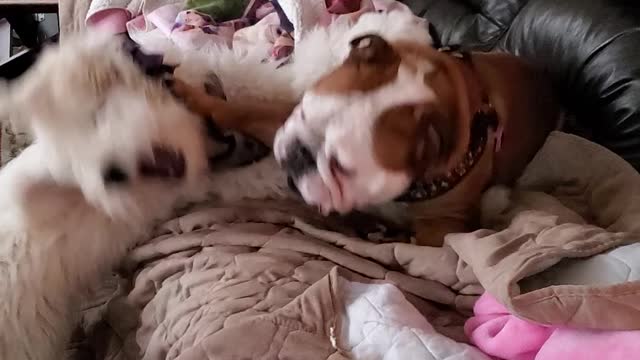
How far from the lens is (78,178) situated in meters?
1.14

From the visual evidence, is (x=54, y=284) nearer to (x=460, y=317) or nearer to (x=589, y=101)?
(x=460, y=317)

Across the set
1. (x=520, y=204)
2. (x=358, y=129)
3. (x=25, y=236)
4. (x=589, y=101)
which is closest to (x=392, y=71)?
(x=358, y=129)

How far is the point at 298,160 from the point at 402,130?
0.14 metres

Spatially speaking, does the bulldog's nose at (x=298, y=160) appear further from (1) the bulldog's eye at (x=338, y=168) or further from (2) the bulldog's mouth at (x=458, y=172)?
(2) the bulldog's mouth at (x=458, y=172)

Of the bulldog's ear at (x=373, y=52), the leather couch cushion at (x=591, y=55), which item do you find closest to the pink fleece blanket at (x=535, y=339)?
the bulldog's ear at (x=373, y=52)

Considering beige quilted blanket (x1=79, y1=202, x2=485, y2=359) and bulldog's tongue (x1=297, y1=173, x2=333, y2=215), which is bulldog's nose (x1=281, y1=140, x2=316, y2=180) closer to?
bulldog's tongue (x1=297, y1=173, x2=333, y2=215)

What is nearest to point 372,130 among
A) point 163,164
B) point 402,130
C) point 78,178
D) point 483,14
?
point 402,130

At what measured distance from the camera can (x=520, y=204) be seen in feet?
3.96

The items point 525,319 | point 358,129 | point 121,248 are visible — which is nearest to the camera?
point 525,319

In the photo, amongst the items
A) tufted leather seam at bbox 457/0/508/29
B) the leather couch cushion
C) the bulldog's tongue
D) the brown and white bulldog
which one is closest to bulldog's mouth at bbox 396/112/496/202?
the brown and white bulldog

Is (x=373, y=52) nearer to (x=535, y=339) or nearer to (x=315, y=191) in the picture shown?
(x=315, y=191)

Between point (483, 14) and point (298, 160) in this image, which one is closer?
point (298, 160)

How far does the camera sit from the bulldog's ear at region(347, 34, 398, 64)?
1088mm

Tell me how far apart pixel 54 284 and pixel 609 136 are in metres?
0.86
